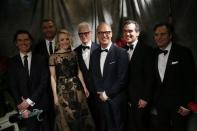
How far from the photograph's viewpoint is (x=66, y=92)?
4.78 meters

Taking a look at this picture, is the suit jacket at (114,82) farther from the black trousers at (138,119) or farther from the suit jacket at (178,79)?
the suit jacket at (178,79)

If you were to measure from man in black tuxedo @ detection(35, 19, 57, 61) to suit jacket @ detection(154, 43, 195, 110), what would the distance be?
1.80 meters

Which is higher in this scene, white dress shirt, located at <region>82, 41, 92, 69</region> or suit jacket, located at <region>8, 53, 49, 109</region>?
white dress shirt, located at <region>82, 41, 92, 69</region>

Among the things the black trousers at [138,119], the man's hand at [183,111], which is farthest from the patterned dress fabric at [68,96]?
the man's hand at [183,111]

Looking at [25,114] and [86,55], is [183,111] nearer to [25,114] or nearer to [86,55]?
[86,55]

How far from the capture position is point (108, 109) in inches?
186

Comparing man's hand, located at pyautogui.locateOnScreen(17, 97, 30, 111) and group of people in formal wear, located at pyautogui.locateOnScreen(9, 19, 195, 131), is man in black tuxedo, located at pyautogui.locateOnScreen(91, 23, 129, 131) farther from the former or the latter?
man's hand, located at pyautogui.locateOnScreen(17, 97, 30, 111)

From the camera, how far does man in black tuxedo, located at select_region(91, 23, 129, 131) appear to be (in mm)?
4637

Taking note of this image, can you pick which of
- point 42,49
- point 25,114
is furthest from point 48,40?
point 25,114

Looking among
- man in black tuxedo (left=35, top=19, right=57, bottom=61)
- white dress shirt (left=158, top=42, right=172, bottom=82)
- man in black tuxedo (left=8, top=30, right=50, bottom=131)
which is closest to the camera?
white dress shirt (left=158, top=42, right=172, bottom=82)

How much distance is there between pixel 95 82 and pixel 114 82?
0.90 feet

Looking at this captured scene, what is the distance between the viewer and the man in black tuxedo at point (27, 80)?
4746 mm

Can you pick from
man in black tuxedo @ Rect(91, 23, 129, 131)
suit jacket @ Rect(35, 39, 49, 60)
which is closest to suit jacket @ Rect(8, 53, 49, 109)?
suit jacket @ Rect(35, 39, 49, 60)

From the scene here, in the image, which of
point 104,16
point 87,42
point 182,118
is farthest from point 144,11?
point 182,118
